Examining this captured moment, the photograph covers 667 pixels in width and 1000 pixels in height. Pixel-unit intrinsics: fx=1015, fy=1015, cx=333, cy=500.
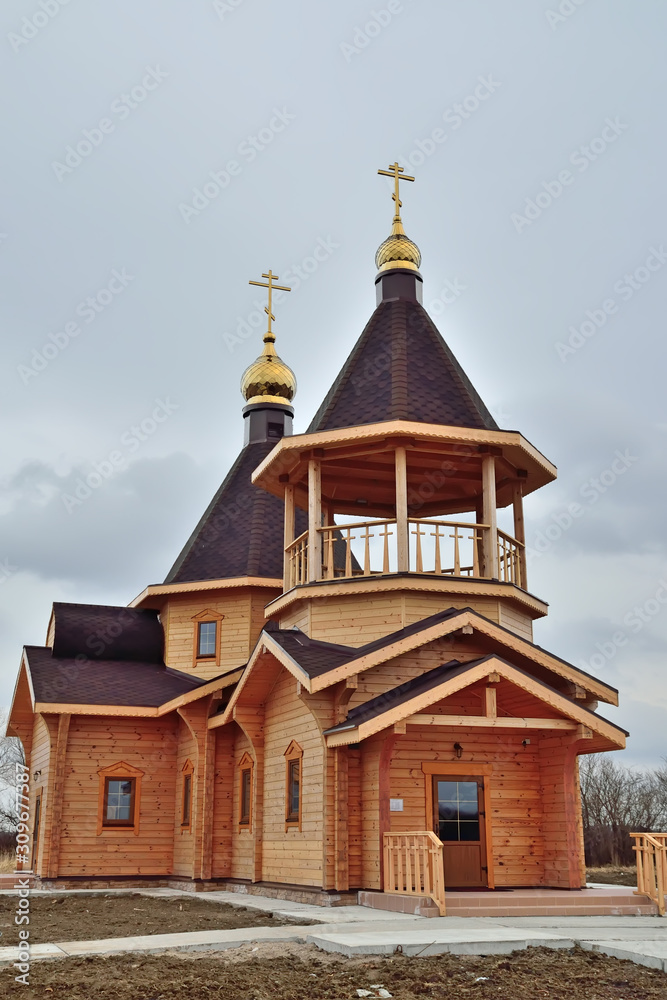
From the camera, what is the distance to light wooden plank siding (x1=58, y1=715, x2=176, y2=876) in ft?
59.6

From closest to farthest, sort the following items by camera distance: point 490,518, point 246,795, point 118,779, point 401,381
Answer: point 490,518, point 401,381, point 246,795, point 118,779

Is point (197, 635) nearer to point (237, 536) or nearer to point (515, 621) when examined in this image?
point (237, 536)

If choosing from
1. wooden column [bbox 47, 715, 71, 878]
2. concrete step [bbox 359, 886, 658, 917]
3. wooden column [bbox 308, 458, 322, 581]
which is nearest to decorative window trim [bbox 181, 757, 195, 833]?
wooden column [bbox 47, 715, 71, 878]

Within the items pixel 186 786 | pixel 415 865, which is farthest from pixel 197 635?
pixel 415 865

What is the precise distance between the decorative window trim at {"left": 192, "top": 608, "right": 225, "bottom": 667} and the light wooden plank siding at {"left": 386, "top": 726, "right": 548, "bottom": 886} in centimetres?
770

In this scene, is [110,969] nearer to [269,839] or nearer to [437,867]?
[437,867]

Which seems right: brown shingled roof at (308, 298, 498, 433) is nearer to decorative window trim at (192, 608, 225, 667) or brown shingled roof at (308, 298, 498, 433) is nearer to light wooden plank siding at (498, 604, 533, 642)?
light wooden plank siding at (498, 604, 533, 642)

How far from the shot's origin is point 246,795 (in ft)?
55.5

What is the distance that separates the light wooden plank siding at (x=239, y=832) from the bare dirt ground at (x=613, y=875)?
5812mm

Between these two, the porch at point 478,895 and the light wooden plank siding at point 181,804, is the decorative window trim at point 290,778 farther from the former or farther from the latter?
the light wooden plank siding at point 181,804

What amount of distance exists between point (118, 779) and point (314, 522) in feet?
22.9

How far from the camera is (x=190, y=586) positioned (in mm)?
20812

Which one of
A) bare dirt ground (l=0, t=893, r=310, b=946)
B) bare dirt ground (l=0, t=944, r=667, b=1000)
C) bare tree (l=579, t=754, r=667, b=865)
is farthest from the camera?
bare tree (l=579, t=754, r=667, b=865)

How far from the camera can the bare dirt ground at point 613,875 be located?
1738cm
